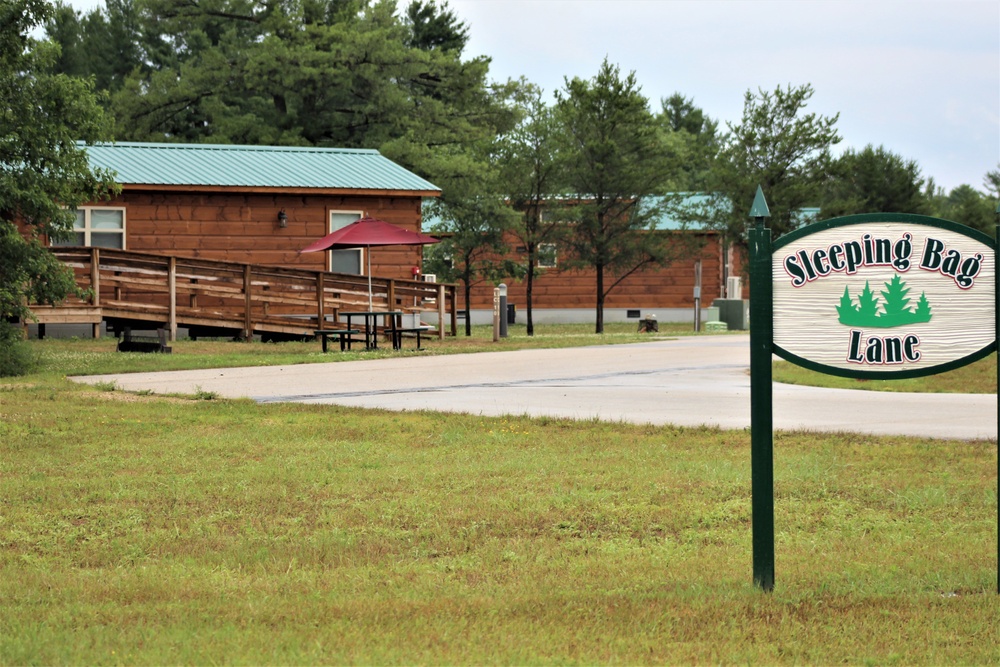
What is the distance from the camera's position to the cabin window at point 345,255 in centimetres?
2945

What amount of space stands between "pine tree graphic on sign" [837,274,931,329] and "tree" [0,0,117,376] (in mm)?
12983

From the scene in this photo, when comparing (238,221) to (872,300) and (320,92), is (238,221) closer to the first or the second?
(320,92)

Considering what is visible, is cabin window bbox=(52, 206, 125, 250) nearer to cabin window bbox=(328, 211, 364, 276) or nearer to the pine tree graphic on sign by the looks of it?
cabin window bbox=(328, 211, 364, 276)

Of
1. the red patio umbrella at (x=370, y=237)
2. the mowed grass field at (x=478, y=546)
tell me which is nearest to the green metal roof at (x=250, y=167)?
the red patio umbrella at (x=370, y=237)

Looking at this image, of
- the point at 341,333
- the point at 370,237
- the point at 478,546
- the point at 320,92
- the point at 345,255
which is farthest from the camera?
the point at 320,92

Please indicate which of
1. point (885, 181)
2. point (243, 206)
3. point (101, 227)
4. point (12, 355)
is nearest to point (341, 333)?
point (12, 355)

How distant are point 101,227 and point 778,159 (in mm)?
21276

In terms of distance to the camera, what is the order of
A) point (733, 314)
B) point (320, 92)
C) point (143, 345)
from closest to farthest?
point (143, 345), point (733, 314), point (320, 92)

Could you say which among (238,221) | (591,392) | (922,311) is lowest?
(591,392)

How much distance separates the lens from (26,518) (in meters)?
7.17

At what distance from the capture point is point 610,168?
3531cm

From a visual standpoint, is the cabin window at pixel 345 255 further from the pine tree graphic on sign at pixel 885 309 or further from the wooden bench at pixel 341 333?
the pine tree graphic on sign at pixel 885 309

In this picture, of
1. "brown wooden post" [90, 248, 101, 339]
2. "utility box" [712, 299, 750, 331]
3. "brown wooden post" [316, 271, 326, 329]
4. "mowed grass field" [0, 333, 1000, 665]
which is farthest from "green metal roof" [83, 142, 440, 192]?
"mowed grass field" [0, 333, 1000, 665]

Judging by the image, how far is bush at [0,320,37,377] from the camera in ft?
52.2
